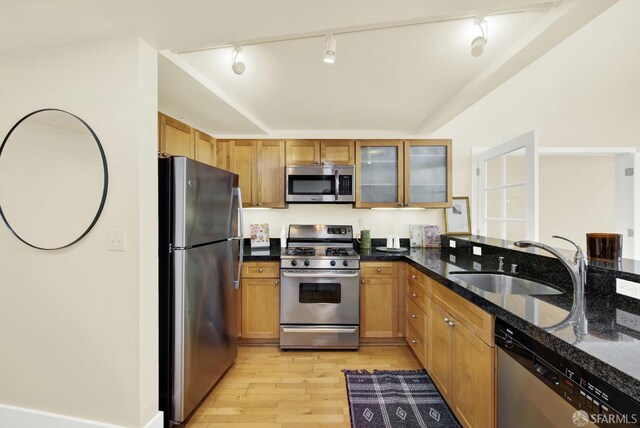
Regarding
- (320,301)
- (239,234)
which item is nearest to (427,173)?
(320,301)

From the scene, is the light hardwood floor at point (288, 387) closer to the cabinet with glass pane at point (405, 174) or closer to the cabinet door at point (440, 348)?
the cabinet door at point (440, 348)

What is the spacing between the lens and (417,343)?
240 centimetres

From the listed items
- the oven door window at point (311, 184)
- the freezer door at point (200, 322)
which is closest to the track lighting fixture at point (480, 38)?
the oven door window at point (311, 184)

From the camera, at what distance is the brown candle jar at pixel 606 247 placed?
1560 millimetres

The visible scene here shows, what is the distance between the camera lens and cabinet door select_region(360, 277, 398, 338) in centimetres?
280

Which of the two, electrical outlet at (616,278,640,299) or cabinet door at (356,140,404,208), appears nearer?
electrical outlet at (616,278,640,299)

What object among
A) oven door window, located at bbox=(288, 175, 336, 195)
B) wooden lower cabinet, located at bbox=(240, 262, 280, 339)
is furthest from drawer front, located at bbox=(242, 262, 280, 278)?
oven door window, located at bbox=(288, 175, 336, 195)

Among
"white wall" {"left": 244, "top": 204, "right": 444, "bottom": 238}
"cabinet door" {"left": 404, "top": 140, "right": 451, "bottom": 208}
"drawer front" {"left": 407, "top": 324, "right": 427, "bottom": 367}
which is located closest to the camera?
"drawer front" {"left": 407, "top": 324, "right": 427, "bottom": 367}

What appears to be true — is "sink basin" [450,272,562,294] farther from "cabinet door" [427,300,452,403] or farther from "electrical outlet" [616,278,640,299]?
"electrical outlet" [616,278,640,299]

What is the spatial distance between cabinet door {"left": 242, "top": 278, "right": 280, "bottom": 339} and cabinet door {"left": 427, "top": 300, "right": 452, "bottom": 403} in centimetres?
147

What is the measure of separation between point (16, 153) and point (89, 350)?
126cm

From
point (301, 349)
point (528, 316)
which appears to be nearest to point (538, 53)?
point (528, 316)

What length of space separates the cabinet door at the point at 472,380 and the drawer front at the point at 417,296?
540 mm

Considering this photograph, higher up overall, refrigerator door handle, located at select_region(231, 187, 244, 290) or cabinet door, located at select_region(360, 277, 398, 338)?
refrigerator door handle, located at select_region(231, 187, 244, 290)
